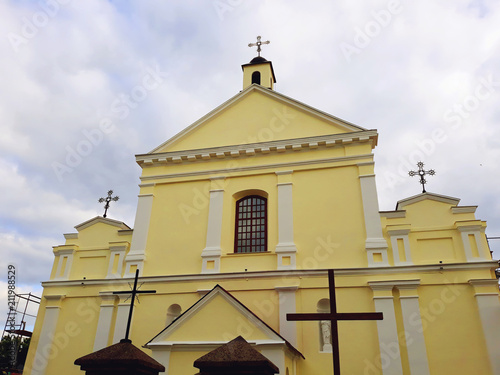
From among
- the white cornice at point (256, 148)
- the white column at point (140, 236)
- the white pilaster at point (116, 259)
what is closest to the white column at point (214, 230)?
the white cornice at point (256, 148)

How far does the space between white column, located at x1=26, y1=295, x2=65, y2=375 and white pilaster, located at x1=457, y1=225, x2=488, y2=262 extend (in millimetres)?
14538

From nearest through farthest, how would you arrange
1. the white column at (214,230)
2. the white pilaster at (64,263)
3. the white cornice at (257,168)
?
the white column at (214,230) → the white cornice at (257,168) → the white pilaster at (64,263)

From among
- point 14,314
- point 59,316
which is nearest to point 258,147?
point 59,316

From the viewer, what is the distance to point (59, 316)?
615 inches

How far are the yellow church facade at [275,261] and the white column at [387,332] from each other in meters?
0.03

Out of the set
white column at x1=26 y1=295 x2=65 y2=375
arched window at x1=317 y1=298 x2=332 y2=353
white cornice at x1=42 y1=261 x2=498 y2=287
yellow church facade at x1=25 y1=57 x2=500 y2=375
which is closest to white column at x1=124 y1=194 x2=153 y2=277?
yellow church facade at x1=25 y1=57 x2=500 y2=375

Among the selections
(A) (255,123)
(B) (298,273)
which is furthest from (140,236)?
(A) (255,123)

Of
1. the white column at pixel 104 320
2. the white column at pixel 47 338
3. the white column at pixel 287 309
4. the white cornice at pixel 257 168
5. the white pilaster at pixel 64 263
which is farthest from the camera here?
the white pilaster at pixel 64 263

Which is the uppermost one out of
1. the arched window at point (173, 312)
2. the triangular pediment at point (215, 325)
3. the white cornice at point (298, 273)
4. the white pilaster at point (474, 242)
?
the white pilaster at point (474, 242)

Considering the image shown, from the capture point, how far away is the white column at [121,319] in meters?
14.4

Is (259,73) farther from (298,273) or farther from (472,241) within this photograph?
(472,241)

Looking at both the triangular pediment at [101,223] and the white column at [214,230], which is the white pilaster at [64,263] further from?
the white column at [214,230]

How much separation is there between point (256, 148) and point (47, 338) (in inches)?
417

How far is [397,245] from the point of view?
45.5 feet
